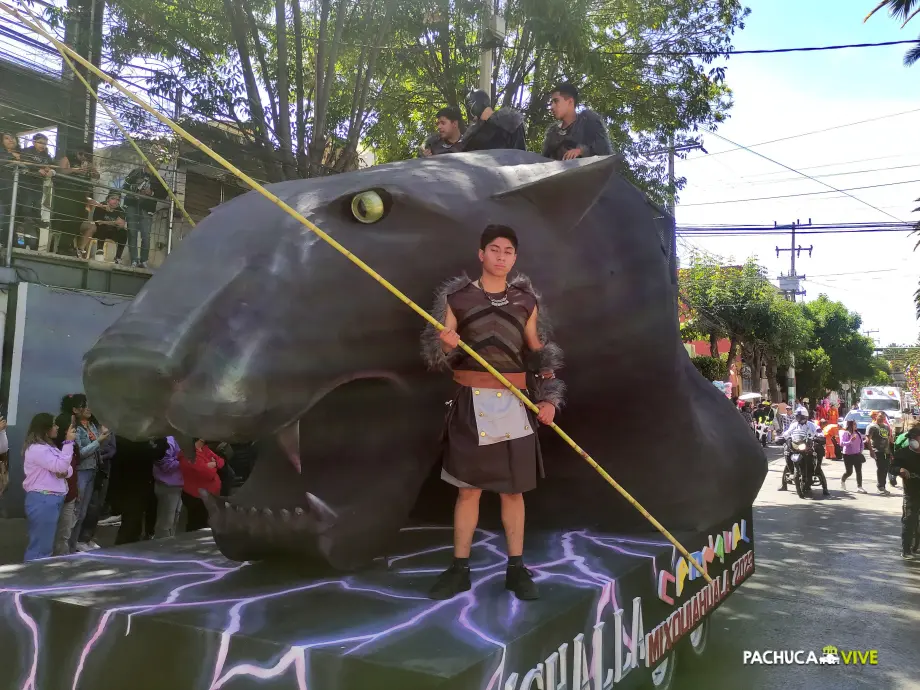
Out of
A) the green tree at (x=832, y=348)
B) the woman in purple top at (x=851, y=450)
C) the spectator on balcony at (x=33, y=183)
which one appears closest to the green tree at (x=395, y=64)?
the spectator on balcony at (x=33, y=183)

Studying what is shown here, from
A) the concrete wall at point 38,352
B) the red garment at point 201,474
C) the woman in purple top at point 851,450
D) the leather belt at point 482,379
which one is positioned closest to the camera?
the leather belt at point 482,379

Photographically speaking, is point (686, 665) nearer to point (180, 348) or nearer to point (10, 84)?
point (180, 348)

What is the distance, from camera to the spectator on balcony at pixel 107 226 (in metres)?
9.27

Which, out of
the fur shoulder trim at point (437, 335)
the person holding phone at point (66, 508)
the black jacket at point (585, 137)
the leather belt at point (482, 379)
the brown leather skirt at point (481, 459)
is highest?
the black jacket at point (585, 137)

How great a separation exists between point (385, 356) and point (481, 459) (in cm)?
53

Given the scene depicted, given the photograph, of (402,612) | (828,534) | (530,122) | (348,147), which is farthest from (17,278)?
(828,534)

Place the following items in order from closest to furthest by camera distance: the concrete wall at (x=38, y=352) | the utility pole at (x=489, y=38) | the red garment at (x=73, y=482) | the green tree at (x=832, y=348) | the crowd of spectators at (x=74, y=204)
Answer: the red garment at (x=73, y=482)
the utility pole at (x=489, y=38)
the concrete wall at (x=38, y=352)
the crowd of spectators at (x=74, y=204)
the green tree at (x=832, y=348)

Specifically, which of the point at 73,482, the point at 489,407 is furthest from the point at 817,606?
the point at 73,482

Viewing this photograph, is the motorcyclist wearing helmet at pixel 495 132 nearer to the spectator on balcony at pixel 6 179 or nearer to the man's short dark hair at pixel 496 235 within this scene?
the man's short dark hair at pixel 496 235

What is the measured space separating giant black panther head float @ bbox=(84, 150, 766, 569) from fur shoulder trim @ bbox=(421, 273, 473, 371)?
115 millimetres

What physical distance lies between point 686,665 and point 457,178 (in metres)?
3.05

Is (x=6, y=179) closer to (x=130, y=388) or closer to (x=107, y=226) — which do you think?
(x=107, y=226)

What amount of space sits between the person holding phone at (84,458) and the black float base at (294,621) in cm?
337

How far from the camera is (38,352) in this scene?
8.45 meters
